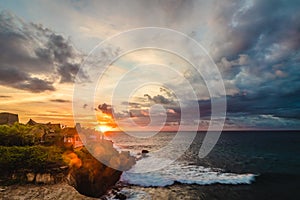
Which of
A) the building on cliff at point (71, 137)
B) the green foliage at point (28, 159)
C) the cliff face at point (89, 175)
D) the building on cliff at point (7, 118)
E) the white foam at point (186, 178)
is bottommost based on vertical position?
the white foam at point (186, 178)

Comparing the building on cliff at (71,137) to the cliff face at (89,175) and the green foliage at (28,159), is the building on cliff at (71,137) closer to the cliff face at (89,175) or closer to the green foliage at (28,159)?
the cliff face at (89,175)

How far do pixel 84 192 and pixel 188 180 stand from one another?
17639mm

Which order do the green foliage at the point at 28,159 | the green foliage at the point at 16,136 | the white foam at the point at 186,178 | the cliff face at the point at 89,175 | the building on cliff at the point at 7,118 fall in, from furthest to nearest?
1. the building on cliff at the point at 7,118
2. the white foam at the point at 186,178
3. the cliff face at the point at 89,175
4. the green foliage at the point at 16,136
5. the green foliage at the point at 28,159

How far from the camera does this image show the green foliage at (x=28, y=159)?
18000mm

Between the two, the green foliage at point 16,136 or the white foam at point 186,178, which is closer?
the green foliage at point 16,136

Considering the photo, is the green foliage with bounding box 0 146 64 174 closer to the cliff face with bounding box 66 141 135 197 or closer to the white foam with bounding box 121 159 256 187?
the cliff face with bounding box 66 141 135 197

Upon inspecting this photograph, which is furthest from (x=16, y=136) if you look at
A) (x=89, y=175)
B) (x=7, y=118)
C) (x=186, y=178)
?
(x=186, y=178)

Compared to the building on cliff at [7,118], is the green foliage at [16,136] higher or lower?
lower

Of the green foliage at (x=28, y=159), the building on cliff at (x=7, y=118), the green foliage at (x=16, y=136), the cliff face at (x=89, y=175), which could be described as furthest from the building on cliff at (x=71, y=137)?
the building on cliff at (x=7, y=118)

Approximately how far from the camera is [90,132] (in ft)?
147

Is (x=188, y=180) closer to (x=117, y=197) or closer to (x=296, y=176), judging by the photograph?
(x=117, y=197)

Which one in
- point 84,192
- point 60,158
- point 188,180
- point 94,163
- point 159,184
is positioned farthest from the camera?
point 188,180

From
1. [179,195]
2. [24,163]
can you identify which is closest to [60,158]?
[24,163]

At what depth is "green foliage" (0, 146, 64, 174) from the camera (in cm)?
1800
